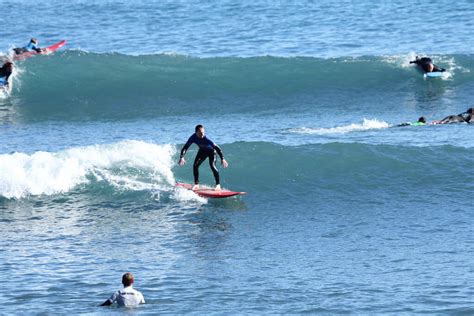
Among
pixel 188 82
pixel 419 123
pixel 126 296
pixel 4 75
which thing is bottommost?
pixel 126 296

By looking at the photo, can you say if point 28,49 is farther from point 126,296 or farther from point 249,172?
point 126,296

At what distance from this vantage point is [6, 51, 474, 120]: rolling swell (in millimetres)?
35219

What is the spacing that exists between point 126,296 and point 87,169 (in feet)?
30.7

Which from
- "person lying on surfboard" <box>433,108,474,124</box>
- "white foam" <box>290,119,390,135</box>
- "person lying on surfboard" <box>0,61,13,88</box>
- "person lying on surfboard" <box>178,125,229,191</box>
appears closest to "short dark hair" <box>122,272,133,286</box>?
"person lying on surfboard" <box>178,125,229,191</box>

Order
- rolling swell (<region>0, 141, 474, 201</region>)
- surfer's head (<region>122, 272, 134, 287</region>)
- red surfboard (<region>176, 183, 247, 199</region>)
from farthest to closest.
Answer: rolling swell (<region>0, 141, 474, 201</region>) < red surfboard (<region>176, 183, 247, 199</region>) < surfer's head (<region>122, 272, 134, 287</region>)

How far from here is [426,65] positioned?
122 ft

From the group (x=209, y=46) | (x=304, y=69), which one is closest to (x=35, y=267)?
(x=304, y=69)

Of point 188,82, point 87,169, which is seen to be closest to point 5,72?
point 188,82

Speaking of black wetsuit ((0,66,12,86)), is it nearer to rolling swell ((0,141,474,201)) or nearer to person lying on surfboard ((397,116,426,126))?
rolling swell ((0,141,474,201))

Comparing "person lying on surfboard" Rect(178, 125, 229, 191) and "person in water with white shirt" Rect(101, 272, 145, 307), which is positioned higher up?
"person lying on surfboard" Rect(178, 125, 229, 191)

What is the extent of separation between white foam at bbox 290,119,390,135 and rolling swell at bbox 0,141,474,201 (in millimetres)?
3147

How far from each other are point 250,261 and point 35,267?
3863 millimetres

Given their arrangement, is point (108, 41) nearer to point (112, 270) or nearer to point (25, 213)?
point (25, 213)

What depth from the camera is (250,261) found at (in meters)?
19.0
